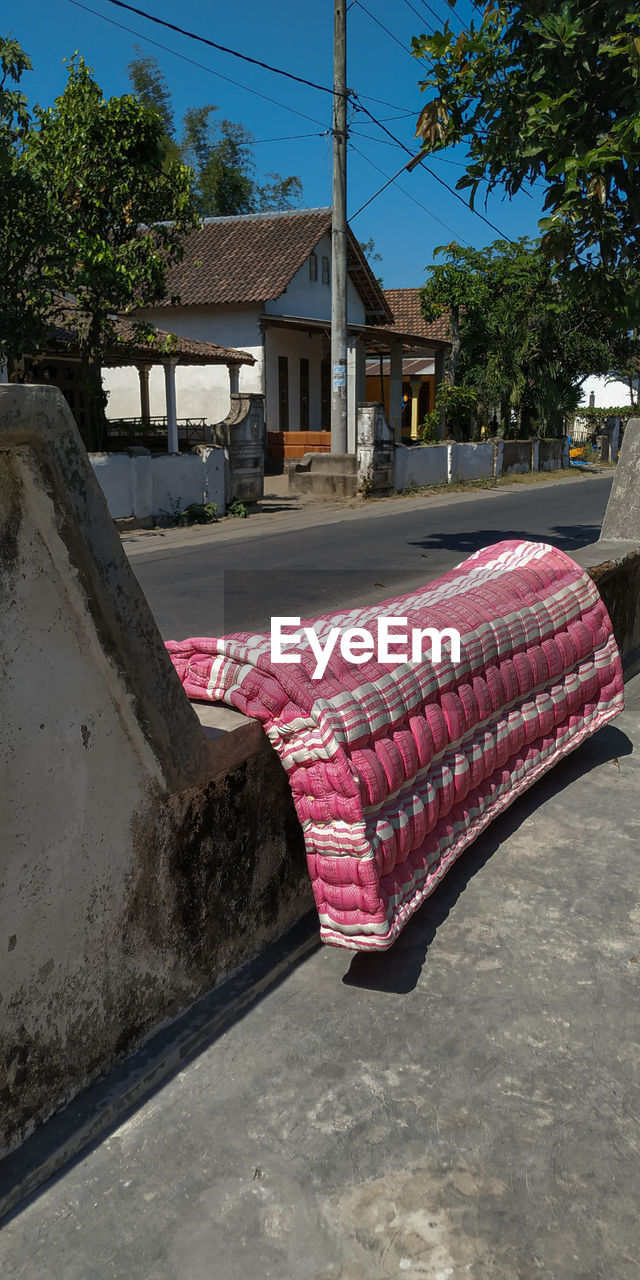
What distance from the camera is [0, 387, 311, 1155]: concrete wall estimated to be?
198 centimetres

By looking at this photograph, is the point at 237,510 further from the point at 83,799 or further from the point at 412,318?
the point at 412,318

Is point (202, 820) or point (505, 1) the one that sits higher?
point (505, 1)

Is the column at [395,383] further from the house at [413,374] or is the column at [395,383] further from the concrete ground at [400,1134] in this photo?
the concrete ground at [400,1134]

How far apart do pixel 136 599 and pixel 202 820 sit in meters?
0.68

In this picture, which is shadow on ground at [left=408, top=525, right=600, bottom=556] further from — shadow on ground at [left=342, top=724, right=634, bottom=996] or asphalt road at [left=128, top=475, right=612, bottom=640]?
shadow on ground at [left=342, top=724, right=634, bottom=996]

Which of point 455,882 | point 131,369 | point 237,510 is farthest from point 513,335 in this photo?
point 455,882

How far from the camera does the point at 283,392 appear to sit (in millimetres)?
Result: 28125

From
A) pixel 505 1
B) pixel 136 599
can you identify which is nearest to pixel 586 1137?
pixel 136 599

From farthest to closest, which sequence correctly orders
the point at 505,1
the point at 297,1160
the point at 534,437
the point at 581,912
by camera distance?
the point at 534,437 < the point at 505,1 < the point at 581,912 < the point at 297,1160

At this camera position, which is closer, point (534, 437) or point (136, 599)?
point (136, 599)

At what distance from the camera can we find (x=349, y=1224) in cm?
201

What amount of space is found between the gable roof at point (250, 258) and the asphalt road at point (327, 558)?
10015 millimetres

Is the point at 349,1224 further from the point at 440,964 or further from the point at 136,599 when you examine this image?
the point at 136,599

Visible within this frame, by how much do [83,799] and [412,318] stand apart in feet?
129
